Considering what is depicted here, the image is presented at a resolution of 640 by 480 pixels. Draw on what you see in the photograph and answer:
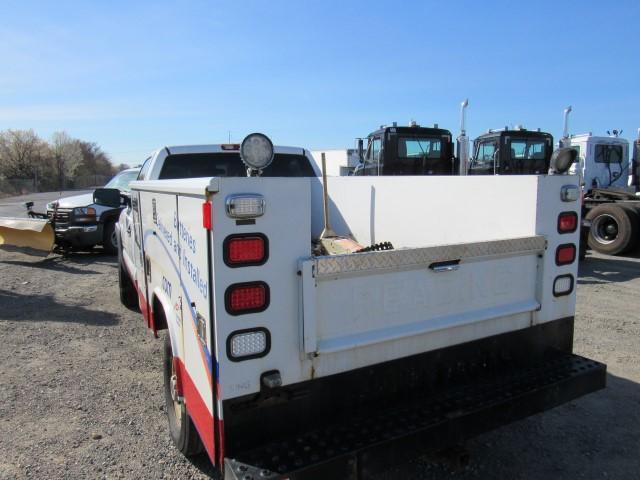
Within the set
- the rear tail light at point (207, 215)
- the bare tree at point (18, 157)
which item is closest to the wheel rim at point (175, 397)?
the rear tail light at point (207, 215)

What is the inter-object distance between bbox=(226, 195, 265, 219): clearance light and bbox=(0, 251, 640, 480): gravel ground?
5.80ft

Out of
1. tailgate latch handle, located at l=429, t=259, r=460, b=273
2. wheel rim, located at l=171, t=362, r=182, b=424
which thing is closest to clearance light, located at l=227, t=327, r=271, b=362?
tailgate latch handle, located at l=429, t=259, r=460, b=273

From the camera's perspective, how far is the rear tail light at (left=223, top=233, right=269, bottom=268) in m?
1.93

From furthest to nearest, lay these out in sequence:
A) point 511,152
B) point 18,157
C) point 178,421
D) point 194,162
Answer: point 18,157
point 511,152
point 194,162
point 178,421

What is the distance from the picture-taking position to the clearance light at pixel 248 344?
1986 mm

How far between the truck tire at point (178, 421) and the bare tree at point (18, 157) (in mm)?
61919

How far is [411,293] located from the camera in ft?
7.80

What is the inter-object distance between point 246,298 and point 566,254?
6.31 feet

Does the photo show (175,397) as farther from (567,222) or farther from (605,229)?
(605,229)

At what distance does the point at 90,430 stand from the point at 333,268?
2365 millimetres

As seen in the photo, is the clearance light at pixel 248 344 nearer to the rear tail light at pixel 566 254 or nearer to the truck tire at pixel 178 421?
the truck tire at pixel 178 421

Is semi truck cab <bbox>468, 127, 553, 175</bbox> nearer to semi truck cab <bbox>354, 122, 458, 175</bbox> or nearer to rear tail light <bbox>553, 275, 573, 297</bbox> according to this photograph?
semi truck cab <bbox>354, 122, 458, 175</bbox>

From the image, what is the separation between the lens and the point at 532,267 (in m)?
2.75

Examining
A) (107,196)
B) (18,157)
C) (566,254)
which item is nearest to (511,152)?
(107,196)
